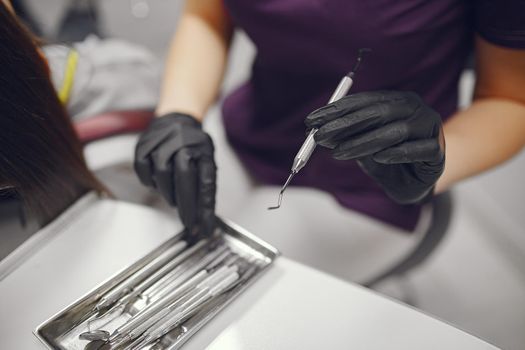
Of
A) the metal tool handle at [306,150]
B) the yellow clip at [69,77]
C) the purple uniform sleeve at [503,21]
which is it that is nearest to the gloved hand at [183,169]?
the metal tool handle at [306,150]

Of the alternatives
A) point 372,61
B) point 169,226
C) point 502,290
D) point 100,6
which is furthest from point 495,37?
point 100,6

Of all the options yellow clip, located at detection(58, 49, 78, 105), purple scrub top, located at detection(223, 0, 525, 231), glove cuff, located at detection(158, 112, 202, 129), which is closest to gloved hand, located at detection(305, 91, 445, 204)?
purple scrub top, located at detection(223, 0, 525, 231)

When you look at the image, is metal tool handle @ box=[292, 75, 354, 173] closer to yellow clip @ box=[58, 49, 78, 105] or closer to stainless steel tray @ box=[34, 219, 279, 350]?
stainless steel tray @ box=[34, 219, 279, 350]

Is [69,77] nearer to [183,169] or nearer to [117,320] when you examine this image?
[183,169]

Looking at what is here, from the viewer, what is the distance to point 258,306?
417mm

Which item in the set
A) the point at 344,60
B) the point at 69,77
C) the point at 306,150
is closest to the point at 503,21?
the point at 344,60

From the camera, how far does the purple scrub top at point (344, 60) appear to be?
552mm

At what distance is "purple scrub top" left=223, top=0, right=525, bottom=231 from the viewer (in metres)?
0.55

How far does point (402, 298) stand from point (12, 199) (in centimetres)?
58

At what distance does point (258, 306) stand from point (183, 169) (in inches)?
8.2

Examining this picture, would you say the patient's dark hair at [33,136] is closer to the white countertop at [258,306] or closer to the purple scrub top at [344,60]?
the white countertop at [258,306]

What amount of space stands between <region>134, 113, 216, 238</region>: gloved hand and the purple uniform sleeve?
0.40m

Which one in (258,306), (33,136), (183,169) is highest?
(33,136)

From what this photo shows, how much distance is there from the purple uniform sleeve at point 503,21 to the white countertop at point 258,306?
36cm
